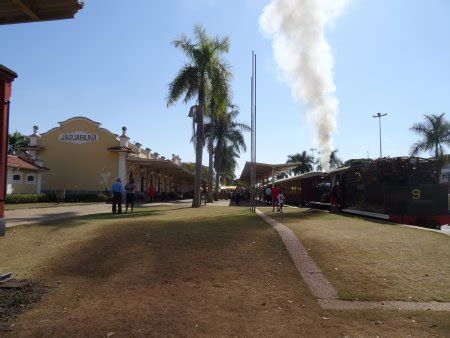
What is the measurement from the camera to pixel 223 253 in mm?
9352

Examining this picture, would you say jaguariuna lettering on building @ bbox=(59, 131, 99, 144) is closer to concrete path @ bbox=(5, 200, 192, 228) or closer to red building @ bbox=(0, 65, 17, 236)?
concrete path @ bbox=(5, 200, 192, 228)

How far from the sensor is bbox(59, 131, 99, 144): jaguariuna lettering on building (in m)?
37.9

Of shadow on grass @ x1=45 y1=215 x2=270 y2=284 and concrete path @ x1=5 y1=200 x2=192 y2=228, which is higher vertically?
concrete path @ x1=5 y1=200 x2=192 y2=228

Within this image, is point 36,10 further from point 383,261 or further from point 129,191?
point 129,191

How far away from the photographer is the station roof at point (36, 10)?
199 inches

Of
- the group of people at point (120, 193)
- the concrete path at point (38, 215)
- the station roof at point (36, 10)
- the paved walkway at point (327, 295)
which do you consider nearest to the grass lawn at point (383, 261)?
the paved walkway at point (327, 295)

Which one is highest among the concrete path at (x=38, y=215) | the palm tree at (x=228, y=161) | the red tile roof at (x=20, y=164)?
the palm tree at (x=228, y=161)

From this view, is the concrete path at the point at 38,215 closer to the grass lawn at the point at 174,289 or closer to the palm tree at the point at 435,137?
the grass lawn at the point at 174,289

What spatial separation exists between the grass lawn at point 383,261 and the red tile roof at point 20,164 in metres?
24.1

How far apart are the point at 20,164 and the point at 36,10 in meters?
29.1

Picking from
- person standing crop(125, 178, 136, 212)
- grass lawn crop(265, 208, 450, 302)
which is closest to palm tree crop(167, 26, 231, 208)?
person standing crop(125, 178, 136, 212)

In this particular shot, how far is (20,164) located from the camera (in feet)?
104

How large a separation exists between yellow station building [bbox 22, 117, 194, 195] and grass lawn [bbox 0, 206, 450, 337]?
2592 centimetres

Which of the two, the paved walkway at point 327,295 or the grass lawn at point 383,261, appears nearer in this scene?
the paved walkway at point 327,295
